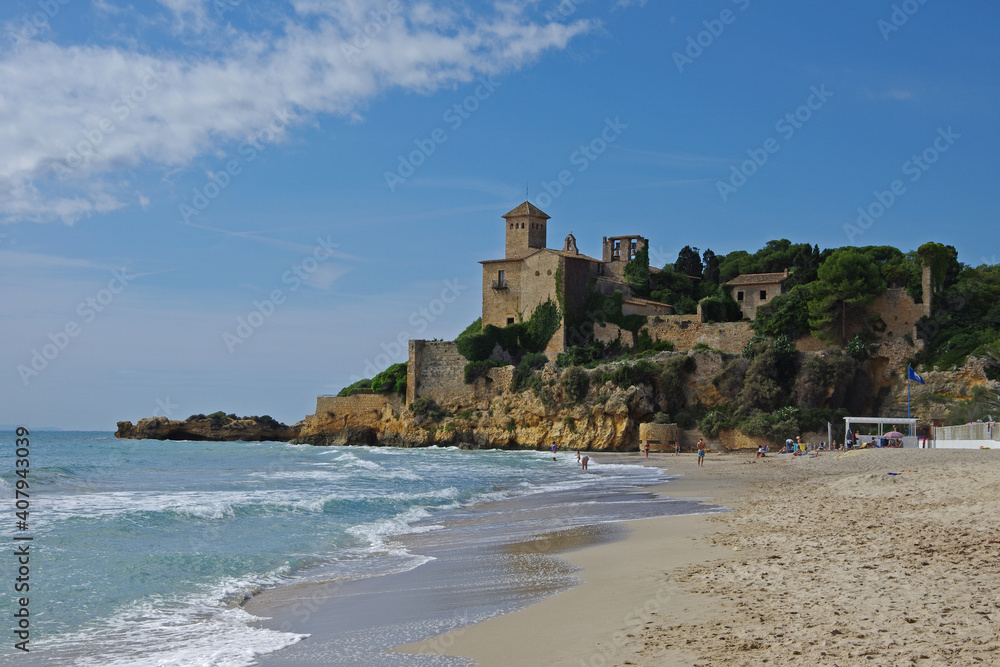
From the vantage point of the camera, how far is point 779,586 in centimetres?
687

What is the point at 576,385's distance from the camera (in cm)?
4322

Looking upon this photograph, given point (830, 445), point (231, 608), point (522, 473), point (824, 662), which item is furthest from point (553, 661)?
point (830, 445)

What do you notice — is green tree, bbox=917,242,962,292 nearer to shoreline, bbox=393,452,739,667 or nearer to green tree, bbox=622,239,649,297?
green tree, bbox=622,239,649,297

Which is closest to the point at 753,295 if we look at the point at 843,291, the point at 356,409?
the point at 843,291

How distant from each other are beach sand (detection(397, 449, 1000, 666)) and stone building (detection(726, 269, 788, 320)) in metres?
35.0

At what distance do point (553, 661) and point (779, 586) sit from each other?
7.40 ft

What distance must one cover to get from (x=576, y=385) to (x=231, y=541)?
31.9m

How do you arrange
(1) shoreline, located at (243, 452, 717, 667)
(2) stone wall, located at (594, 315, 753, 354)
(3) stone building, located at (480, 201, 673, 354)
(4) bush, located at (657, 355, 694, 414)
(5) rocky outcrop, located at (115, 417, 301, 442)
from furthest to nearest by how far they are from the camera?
(5) rocky outcrop, located at (115, 417, 301, 442)
(3) stone building, located at (480, 201, 673, 354)
(2) stone wall, located at (594, 315, 753, 354)
(4) bush, located at (657, 355, 694, 414)
(1) shoreline, located at (243, 452, 717, 667)

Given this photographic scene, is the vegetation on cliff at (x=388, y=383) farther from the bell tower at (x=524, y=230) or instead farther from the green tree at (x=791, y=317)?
the green tree at (x=791, y=317)

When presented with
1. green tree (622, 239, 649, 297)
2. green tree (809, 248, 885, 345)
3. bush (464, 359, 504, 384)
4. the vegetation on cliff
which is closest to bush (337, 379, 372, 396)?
the vegetation on cliff

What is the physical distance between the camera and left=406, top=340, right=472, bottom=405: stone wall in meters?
49.0

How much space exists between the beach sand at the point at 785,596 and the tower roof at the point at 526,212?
134 ft

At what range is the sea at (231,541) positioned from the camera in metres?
7.08

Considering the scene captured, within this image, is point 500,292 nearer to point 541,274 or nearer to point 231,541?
point 541,274
